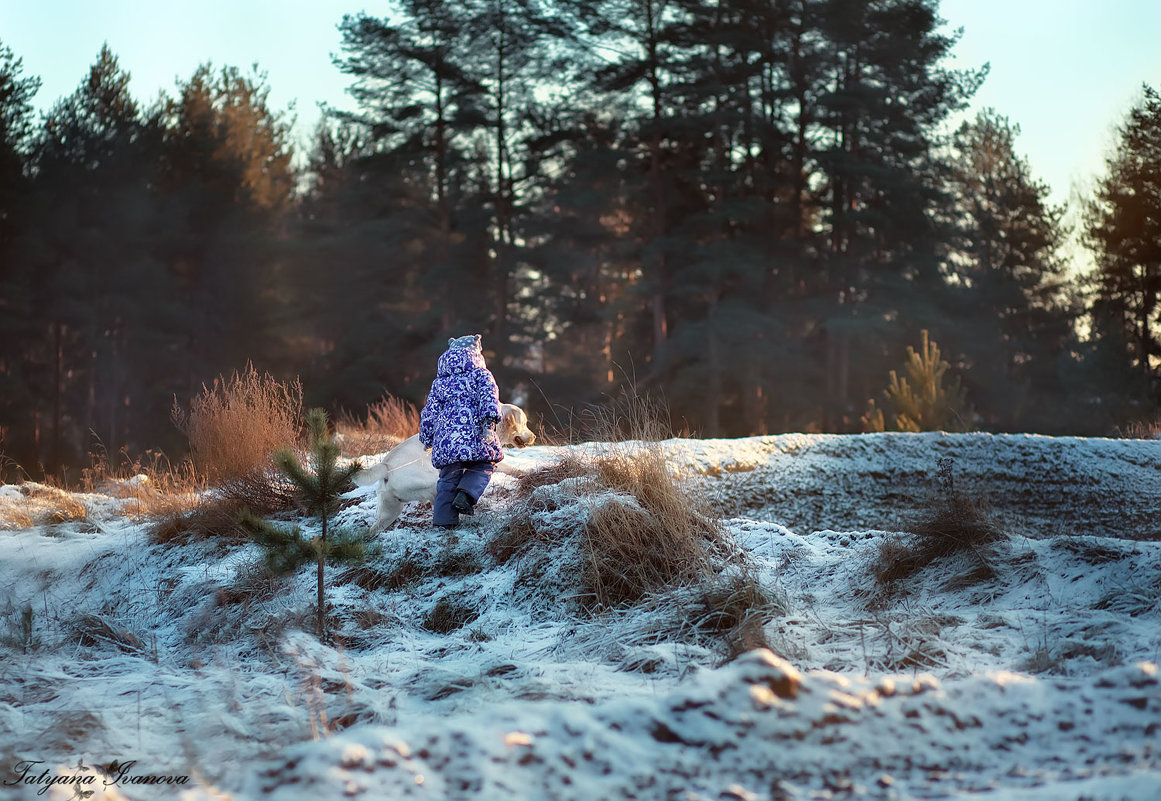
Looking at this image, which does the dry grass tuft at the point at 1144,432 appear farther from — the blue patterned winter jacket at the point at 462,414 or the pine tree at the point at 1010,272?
the blue patterned winter jacket at the point at 462,414

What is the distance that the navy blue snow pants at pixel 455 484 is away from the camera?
18.8ft

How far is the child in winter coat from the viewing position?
572cm

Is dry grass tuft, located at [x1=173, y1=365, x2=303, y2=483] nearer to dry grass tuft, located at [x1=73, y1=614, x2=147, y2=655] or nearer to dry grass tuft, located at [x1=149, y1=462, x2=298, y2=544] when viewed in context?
dry grass tuft, located at [x1=149, y1=462, x2=298, y2=544]

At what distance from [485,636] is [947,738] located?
2.44 m

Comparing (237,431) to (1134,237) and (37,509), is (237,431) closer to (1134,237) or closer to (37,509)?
(37,509)

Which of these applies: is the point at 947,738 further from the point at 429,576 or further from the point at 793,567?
the point at 429,576

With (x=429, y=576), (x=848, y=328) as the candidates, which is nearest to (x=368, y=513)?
(x=429, y=576)

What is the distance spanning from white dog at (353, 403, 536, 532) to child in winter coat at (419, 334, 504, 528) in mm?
164

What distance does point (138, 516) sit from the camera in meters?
7.11

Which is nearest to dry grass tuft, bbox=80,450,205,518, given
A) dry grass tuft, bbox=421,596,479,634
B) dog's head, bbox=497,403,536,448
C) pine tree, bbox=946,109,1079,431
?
dog's head, bbox=497,403,536,448

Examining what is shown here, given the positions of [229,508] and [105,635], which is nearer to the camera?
[105,635]

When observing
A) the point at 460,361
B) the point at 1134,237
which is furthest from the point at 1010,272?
the point at 460,361

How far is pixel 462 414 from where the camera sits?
5.79 meters

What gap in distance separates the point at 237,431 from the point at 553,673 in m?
4.74
